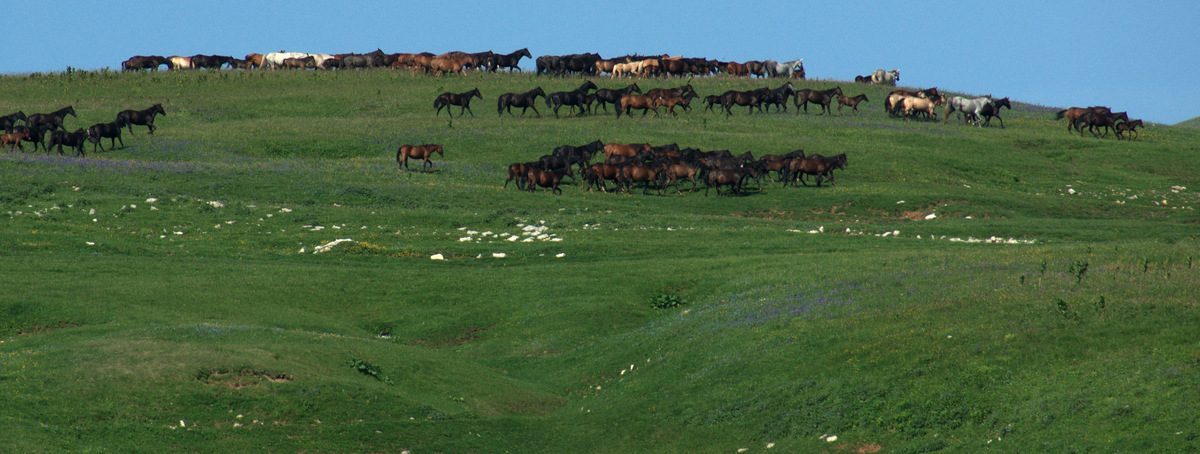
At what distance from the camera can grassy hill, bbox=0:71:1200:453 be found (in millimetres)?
15000

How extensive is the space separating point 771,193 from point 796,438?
33.4 metres

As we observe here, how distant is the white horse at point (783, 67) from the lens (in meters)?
95.0

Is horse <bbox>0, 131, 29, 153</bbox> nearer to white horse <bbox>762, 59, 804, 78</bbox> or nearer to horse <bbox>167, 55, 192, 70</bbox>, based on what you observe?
horse <bbox>167, 55, 192, 70</bbox>

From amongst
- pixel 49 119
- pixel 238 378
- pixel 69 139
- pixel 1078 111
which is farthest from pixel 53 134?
pixel 1078 111

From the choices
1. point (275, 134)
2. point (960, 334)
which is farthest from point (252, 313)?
point (275, 134)

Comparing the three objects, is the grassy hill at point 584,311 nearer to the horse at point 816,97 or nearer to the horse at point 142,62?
the horse at point 816,97

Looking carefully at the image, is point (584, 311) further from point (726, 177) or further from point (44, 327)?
point (726, 177)

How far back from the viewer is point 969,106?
242 feet

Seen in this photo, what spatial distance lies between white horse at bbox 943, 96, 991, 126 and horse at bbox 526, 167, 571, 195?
37659 millimetres

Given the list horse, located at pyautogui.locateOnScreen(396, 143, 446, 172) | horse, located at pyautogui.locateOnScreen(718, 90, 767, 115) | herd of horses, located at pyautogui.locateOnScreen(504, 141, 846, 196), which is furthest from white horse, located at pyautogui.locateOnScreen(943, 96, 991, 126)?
horse, located at pyautogui.locateOnScreen(396, 143, 446, 172)

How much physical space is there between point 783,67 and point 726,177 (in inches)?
2009

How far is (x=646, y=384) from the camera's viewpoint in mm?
19391

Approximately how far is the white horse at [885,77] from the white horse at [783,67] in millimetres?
11046

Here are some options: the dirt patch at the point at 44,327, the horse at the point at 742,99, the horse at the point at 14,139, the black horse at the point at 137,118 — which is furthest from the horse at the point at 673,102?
the dirt patch at the point at 44,327
